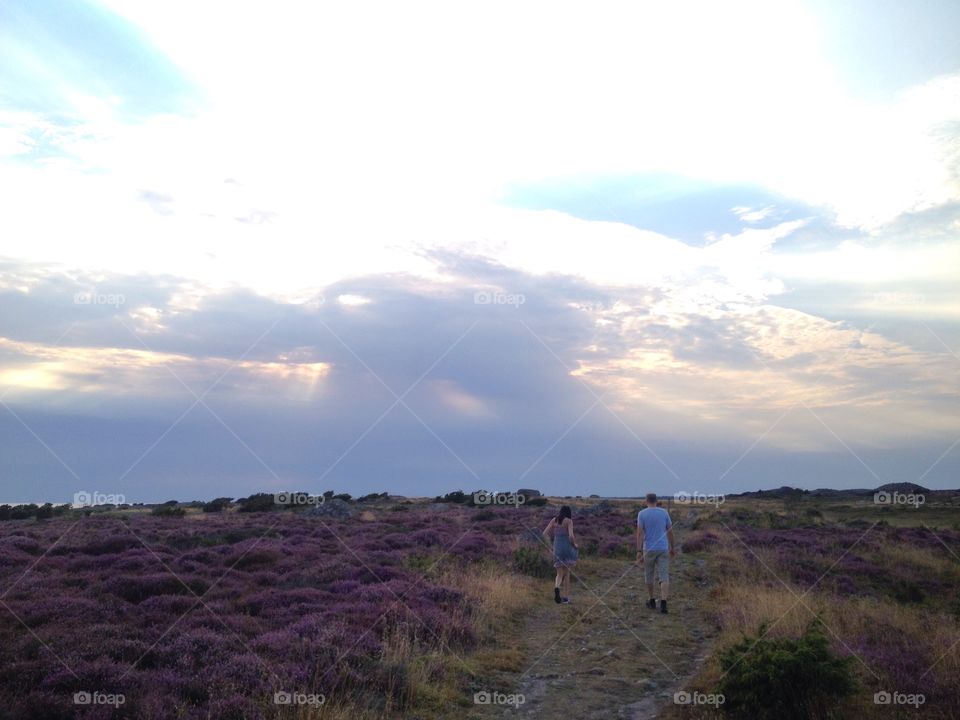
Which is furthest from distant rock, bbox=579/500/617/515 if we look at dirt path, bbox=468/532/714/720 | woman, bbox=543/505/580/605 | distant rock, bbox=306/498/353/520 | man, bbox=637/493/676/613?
man, bbox=637/493/676/613

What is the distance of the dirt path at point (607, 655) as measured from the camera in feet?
29.3

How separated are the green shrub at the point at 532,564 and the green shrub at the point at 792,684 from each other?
12164 mm

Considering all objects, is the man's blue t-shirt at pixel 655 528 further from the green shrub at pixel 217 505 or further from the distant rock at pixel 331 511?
the green shrub at pixel 217 505

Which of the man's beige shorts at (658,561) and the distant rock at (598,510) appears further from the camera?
the distant rock at (598,510)

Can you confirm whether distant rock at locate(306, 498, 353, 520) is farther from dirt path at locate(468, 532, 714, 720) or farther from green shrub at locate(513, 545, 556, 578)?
dirt path at locate(468, 532, 714, 720)

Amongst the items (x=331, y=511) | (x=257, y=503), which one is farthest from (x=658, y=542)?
(x=257, y=503)

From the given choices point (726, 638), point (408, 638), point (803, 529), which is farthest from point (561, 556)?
point (803, 529)

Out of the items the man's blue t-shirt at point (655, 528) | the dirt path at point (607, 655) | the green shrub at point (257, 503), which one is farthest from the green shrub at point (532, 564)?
the green shrub at point (257, 503)

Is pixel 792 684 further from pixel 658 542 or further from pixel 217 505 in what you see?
pixel 217 505

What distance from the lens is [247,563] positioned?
59.0 feet

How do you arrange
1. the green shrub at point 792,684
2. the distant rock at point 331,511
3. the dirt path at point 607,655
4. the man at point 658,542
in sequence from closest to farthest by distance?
1. the green shrub at point 792,684
2. the dirt path at point 607,655
3. the man at point 658,542
4. the distant rock at point 331,511

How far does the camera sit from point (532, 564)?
20.2 m

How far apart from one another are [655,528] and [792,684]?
7365mm

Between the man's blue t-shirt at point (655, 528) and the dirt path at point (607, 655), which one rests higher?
the man's blue t-shirt at point (655, 528)
